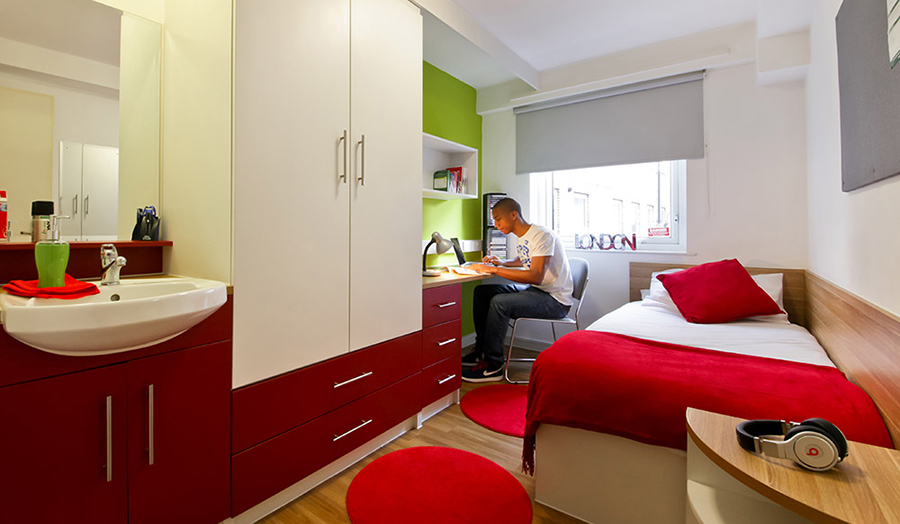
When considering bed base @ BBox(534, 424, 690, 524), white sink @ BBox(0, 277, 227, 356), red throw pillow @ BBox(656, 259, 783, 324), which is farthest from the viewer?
red throw pillow @ BBox(656, 259, 783, 324)

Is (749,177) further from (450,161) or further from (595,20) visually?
(450,161)

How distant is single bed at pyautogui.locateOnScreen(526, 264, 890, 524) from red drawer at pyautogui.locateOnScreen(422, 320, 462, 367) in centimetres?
94

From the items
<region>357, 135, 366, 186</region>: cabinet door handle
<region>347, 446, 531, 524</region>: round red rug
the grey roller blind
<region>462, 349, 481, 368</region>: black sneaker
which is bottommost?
<region>347, 446, 531, 524</region>: round red rug

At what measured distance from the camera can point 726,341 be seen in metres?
1.96

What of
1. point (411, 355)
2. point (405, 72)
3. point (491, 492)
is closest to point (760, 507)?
point (491, 492)

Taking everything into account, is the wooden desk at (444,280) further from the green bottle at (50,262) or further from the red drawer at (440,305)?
the green bottle at (50,262)

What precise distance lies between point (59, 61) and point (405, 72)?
146cm

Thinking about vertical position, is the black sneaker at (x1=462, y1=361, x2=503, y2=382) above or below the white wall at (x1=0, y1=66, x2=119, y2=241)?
below

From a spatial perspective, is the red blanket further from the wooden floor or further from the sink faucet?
the sink faucet

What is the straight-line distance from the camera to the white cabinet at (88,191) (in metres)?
1.63

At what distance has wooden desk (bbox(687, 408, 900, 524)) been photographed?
755 millimetres

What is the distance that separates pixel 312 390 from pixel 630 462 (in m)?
1.29

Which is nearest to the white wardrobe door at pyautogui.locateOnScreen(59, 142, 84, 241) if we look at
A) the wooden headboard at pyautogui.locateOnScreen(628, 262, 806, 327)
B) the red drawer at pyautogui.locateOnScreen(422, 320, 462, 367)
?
the red drawer at pyautogui.locateOnScreen(422, 320, 462, 367)

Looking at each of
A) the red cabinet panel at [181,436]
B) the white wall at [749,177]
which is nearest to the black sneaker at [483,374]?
the white wall at [749,177]
